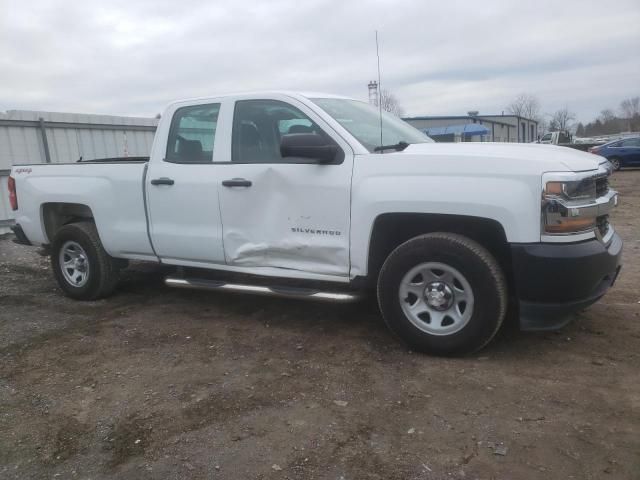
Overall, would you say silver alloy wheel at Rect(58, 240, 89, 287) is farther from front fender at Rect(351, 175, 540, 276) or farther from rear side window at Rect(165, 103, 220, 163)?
front fender at Rect(351, 175, 540, 276)

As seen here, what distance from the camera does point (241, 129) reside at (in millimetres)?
4648

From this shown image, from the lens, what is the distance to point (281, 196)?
14.2 feet

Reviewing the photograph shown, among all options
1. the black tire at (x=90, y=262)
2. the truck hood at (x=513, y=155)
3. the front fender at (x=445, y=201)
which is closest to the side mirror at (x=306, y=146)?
the front fender at (x=445, y=201)

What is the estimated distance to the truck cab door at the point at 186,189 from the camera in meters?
4.70

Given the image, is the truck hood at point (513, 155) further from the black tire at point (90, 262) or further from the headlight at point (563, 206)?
the black tire at point (90, 262)

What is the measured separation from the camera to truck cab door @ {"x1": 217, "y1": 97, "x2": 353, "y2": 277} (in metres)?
4.09

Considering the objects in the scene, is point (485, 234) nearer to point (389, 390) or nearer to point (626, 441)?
point (389, 390)

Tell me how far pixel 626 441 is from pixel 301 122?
3.08m

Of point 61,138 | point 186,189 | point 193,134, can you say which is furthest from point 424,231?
point 61,138

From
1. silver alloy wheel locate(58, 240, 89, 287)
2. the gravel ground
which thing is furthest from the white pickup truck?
the gravel ground

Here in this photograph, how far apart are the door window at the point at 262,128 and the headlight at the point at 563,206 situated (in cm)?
194

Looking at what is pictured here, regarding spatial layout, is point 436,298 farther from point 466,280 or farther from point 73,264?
point 73,264

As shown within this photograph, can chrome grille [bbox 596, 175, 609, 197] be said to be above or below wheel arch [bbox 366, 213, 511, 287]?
above

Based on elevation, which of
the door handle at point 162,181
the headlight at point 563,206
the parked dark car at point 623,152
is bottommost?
the parked dark car at point 623,152
